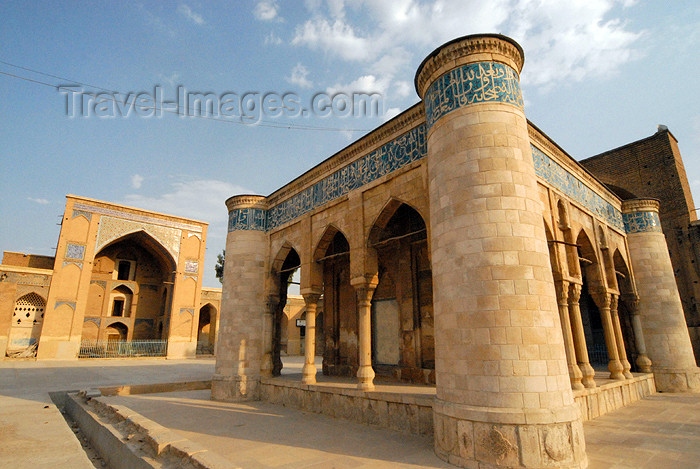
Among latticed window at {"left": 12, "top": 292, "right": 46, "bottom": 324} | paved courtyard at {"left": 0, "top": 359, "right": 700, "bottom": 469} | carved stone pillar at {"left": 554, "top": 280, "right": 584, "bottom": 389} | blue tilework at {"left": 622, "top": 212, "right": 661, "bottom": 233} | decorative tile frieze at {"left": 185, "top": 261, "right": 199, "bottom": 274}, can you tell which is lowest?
paved courtyard at {"left": 0, "top": 359, "right": 700, "bottom": 469}

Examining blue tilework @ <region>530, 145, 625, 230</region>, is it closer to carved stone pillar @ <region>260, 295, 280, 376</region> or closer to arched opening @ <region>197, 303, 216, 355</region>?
carved stone pillar @ <region>260, 295, 280, 376</region>

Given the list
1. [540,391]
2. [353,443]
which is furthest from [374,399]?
[540,391]

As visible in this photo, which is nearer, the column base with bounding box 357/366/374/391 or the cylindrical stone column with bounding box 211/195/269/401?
the column base with bounding box 357/366/374/391

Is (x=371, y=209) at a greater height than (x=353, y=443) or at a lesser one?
greater

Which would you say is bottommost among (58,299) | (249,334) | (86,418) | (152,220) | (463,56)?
(86,418)

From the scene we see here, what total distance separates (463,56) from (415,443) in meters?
6.18

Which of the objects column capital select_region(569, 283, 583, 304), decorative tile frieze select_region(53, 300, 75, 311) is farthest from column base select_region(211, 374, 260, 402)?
decorative tile frieze select_region(53, 300, 75, 311)

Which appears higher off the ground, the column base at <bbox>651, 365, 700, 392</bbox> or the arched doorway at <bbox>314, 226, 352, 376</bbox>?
the arched doorway at <bbox>314, 226, 352, 376</bbox>

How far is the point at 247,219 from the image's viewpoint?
41.0 ft

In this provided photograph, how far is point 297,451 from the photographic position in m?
5.69

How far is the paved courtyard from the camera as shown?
5.08m

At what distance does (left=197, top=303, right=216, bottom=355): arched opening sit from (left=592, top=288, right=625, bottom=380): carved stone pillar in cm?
2787

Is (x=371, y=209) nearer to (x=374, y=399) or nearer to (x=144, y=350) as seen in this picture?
(x=374, y=399)

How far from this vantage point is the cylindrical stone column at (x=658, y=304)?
36.1 ft
